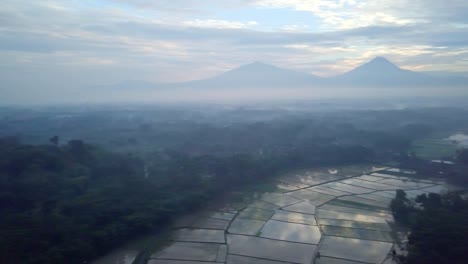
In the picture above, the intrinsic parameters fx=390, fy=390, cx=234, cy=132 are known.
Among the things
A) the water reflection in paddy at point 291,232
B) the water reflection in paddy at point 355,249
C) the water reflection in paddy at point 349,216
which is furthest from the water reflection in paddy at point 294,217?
the water reflection in paddy at point 355,249

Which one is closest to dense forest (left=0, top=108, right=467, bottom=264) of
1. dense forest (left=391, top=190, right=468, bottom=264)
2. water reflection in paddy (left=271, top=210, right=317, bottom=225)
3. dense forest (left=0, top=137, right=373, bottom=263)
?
dense forest (left=0, top=137, right=373, bottom=263)

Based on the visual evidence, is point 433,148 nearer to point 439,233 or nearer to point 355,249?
point 439,233

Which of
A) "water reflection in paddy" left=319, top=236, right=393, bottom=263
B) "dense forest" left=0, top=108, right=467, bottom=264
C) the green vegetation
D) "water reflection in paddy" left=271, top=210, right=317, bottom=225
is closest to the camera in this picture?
"water reflection in paddy" left=319, top=236, right=393, bottom=263

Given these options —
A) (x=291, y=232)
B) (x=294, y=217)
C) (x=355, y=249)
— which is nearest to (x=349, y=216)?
(x=294, y=217)

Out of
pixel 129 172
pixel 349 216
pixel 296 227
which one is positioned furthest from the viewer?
pixel 129 172

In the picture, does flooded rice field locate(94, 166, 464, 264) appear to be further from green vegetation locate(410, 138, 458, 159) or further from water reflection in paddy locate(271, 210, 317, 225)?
green vegetation locate(410, 138, 458, 159)

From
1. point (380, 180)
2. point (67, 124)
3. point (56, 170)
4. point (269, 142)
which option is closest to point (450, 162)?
point (380, 180)

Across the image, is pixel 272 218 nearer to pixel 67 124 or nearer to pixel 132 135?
pixel 132 135
